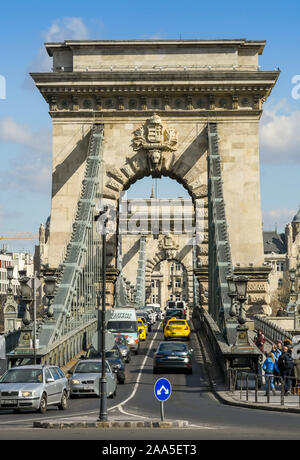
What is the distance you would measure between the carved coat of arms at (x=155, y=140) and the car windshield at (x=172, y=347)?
14900 mm

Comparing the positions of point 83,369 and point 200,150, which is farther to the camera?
point 200,150

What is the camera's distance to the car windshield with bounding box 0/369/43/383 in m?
31.8

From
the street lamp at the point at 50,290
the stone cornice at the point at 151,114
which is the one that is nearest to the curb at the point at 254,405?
the street lamp at the point at 50,290

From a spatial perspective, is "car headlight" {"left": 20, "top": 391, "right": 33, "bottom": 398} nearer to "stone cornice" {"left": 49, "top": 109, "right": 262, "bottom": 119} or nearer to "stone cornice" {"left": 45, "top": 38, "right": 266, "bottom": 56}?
"stone cornice" {"left": 49, "top": 109, "right": 262, "bottom": 119}

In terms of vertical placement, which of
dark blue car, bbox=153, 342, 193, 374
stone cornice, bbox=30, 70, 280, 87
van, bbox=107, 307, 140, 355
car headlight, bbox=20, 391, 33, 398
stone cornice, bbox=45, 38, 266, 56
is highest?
stone cornice, bbox=45, 38, 266, 56

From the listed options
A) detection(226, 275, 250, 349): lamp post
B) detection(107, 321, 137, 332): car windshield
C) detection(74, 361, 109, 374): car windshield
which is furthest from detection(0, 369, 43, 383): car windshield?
detection(107, 321, 137, 332): car windshield

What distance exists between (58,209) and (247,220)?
35.1 ft

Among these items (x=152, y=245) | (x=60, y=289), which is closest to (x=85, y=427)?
(x=60, y=289)

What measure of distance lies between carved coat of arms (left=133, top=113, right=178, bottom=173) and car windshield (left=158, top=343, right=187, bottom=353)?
14.9m

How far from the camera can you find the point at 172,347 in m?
46.8

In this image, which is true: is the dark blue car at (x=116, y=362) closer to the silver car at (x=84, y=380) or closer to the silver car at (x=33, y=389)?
the silver car at (x=84, y=380)

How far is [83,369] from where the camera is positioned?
38000 millimetres

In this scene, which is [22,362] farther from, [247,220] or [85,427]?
[247,220]

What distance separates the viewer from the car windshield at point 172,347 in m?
46.5
